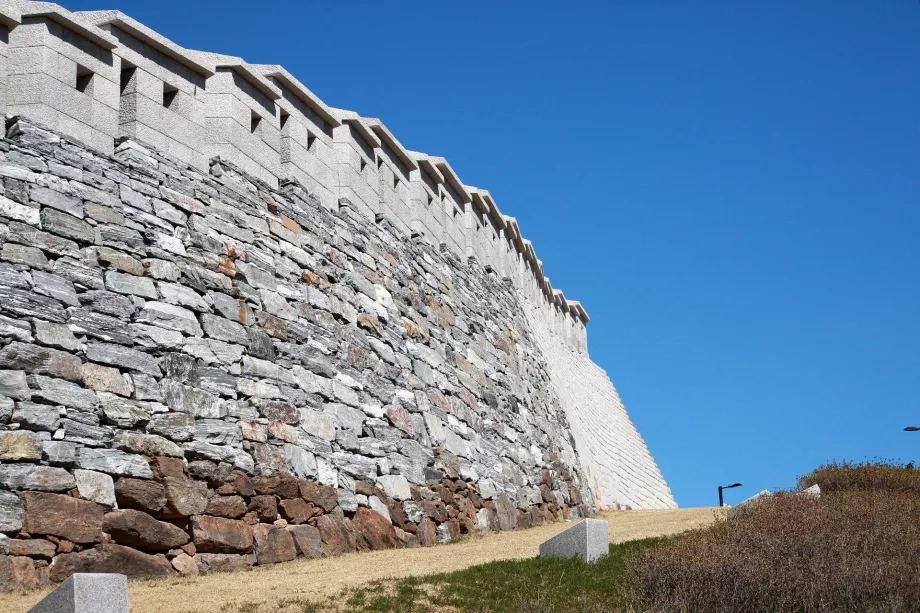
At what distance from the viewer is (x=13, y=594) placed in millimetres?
9250

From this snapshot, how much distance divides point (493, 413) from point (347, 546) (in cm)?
617

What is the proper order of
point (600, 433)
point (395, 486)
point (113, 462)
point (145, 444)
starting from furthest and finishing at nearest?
point (600, 433)
point (395, 486)
point (145, 444)
point (113, 462)

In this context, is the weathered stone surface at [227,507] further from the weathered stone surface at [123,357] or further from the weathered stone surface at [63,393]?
the weathered stone surface at [63,393]

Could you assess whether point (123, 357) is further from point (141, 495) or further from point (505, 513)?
point (505, 513)

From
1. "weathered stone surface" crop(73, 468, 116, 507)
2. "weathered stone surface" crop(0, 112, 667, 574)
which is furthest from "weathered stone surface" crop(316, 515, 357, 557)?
"weathered stone surface" crop(73, 468, 116, 507)

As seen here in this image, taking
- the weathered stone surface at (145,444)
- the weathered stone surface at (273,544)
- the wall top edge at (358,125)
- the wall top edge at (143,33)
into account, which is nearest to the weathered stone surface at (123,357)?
the weathered stone surface at (145,444)

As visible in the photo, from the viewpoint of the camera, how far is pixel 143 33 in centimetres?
1302

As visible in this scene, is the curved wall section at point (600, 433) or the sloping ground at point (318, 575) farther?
the curved wall section at point (600, 433)

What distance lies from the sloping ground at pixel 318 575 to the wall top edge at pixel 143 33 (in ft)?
21.9

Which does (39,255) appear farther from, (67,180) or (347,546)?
(347,546)

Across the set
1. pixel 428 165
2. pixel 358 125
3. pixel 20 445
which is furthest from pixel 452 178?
pixel 20 445

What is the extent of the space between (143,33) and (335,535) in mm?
6756

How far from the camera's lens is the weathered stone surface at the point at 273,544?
11.8m

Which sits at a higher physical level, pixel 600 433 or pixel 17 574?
pixel 600 433
